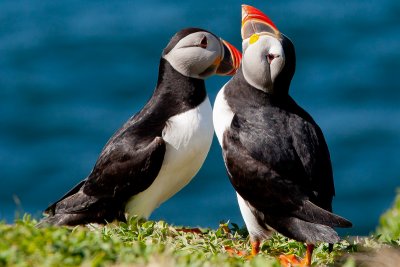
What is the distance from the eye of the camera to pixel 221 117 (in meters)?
9.09

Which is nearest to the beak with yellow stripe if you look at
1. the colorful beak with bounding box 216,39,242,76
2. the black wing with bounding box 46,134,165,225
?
the colorful beak with bounding box 216,39,242,76

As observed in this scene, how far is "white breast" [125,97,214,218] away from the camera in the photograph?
9383 millimetres

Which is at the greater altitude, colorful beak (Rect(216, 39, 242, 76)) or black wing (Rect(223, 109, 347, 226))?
colorful beak (Rect(216, 39, 242, 76))

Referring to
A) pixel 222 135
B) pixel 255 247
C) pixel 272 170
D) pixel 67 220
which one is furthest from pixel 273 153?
pixel 67 220

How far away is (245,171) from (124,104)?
40.8 ft

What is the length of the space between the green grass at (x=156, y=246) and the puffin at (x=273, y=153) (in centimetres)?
29

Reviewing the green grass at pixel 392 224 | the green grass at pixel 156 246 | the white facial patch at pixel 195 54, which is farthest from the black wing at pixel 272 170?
the green grass at pixel 392 224

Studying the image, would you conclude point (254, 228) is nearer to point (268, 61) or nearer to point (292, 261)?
point (292, 261)

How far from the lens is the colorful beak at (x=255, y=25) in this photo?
9289mm

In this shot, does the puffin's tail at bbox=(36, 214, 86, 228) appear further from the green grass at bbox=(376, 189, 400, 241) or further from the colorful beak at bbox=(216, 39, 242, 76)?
the green grass at bbox=(376, 189, 400, 241)

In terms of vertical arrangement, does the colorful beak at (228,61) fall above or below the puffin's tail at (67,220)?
above

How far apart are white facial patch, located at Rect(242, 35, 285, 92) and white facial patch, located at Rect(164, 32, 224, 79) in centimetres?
57

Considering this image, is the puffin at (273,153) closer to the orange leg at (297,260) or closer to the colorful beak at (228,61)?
the orange leg at (297,260)

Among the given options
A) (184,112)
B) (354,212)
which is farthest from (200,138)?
(354,212)
